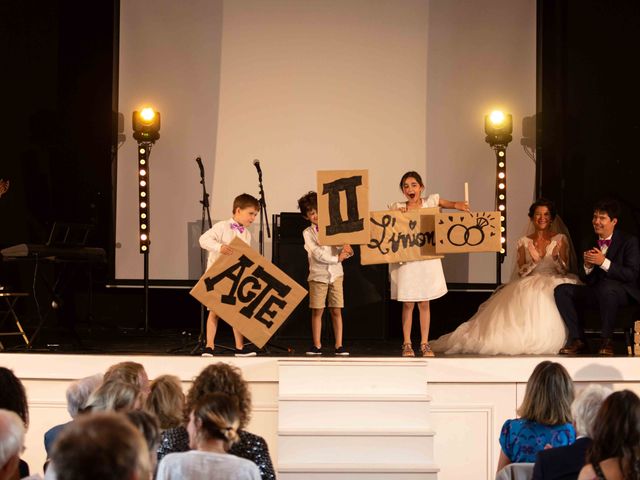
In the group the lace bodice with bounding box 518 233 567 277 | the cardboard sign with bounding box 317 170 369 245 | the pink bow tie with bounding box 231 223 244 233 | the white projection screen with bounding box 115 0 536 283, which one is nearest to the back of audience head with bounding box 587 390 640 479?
the cardboard sign with bounding box 317 170 369 245

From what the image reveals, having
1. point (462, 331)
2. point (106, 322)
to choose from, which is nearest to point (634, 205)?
point (462, 331)

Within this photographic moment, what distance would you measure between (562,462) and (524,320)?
379 cm

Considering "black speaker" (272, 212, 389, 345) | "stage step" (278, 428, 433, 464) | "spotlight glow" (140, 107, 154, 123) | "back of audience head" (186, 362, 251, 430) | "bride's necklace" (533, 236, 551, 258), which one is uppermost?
"spotlight glow" (140, 107, 154, 123)

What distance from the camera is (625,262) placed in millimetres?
7094

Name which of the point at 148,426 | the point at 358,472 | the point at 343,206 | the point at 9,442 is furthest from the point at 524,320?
the point at 9,442

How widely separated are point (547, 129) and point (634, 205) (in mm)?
1053

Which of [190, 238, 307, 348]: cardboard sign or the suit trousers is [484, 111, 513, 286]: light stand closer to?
the suit trousers

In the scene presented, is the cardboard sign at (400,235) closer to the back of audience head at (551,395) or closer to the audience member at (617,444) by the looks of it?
the back of audience head at (551,395)

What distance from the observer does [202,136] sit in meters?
9.50

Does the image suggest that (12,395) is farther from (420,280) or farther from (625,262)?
(625,262)

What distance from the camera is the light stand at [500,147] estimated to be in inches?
356

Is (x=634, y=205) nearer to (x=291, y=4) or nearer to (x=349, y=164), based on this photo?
(x=349, y=164)

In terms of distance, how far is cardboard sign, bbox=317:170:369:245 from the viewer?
6812 millimetres

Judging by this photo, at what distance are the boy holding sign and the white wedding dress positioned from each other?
950 millimetres
